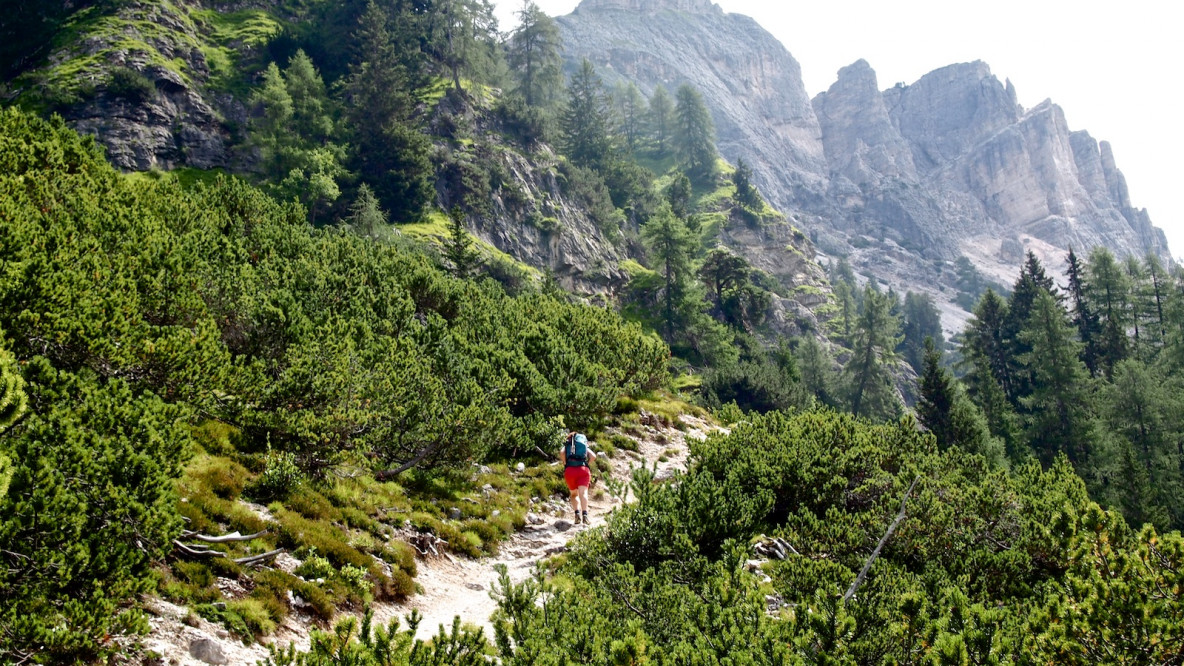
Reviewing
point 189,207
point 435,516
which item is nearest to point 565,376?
point 435,516

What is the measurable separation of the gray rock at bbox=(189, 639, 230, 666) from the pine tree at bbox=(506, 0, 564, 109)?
98.7 m

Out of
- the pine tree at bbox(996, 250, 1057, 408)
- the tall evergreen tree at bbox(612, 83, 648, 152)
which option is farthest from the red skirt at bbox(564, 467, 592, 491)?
the tall evergreen tree at bbox(612, 83, 648, 152)

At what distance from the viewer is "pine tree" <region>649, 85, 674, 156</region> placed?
134125 millimetres

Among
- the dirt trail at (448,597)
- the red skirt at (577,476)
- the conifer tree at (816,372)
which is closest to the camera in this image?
the dirt trail at (448,597)

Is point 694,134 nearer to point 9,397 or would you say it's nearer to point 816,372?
point 816,372

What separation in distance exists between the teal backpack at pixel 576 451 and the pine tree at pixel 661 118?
12589 centimetres

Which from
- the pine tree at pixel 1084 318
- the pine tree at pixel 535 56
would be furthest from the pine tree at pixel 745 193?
the pine tree at pixel 1084 318

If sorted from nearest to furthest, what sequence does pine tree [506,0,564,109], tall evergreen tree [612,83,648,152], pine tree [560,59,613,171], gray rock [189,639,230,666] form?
1. gray rock [189,639,230,666]
2. pine tree [560,59,613,171]
3. pine tree [506,0,564,109]
4. tall evergreen tree [612,83,648,152]

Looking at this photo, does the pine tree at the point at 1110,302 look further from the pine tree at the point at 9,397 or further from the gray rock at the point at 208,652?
the pine tree at the point at 9,397

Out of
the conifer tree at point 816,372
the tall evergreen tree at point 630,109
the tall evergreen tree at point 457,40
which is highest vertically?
the tall evergreen tree at point 630,109

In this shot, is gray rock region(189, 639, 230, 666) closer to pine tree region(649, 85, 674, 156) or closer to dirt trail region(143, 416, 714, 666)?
dirt trail region(143, 416, 714, 666)

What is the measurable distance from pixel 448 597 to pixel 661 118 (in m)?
138

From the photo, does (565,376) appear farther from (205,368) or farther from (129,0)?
(129,0)

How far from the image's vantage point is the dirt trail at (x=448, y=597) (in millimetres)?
6758
